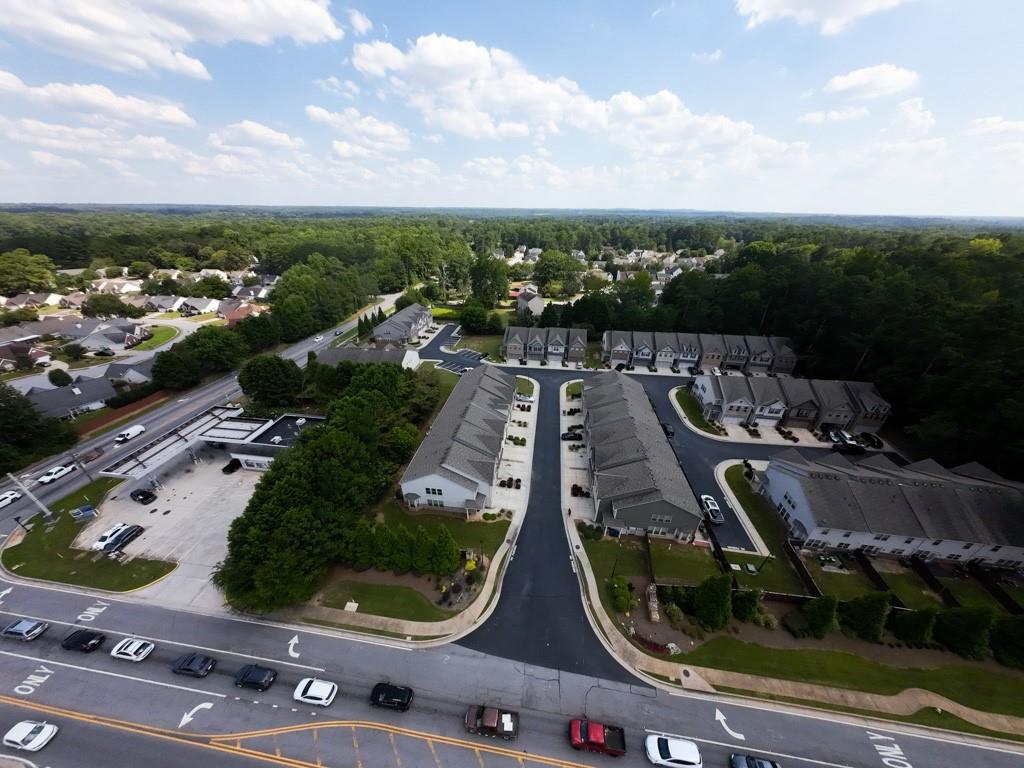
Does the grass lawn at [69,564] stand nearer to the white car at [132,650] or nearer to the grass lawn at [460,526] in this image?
the white car at [132,650]

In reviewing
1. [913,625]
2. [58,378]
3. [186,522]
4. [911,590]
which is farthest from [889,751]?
[58,378]

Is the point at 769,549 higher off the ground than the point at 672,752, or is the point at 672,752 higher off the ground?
the point at 769,549

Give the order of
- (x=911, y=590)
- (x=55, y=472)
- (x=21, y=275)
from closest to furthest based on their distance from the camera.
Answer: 1. (x=911, y=590)
2. (x=55, y=472)
3. (x=21, y=275)

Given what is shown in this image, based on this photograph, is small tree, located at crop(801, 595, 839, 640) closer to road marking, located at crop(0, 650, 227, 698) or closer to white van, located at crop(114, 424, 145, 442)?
road marking, located at crop(0, 650, 227, 698)

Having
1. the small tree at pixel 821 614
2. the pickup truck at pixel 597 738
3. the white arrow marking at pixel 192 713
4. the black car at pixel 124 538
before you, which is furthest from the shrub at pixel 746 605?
the black car at pixel 124 538

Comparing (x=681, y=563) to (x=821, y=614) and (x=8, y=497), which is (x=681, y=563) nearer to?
(x=821, y=614)

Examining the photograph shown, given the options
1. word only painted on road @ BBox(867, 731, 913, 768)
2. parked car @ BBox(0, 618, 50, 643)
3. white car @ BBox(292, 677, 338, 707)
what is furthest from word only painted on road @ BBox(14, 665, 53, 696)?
word only painted on road @ BBox(867, 731, 913, 768)
